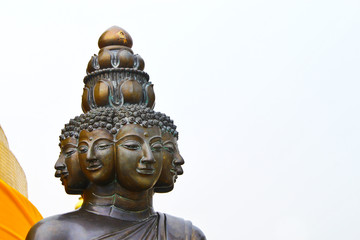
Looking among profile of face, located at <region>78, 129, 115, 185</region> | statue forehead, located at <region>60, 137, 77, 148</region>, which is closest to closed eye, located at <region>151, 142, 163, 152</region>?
profile of face, located at <region>78, 129, 115, 185</region>

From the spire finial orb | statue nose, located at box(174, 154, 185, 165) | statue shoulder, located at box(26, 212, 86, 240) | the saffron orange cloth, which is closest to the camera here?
statue shoulder, located at box(26, 212, 86, 240)

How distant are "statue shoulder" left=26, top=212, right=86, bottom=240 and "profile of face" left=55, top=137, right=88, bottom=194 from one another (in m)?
0.25

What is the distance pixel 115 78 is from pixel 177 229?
0.92 meters

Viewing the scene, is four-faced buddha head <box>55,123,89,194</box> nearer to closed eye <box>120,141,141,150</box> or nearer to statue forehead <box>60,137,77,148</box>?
statue forehead <box>60,137,77,148</box>

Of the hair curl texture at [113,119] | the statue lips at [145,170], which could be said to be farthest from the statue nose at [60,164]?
the statue lips at [145,170]

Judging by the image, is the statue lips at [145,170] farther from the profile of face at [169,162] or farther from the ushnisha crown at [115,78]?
the ushnisha crown at [115,78]

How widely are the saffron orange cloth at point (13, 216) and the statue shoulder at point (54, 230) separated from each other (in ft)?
8.62

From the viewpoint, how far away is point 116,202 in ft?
14.2

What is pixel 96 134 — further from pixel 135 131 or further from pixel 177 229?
pixel 177 229

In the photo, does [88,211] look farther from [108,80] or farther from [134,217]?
[108,80]

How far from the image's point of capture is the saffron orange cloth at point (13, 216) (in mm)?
6746

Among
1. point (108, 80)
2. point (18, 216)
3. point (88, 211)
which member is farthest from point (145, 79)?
point (18, 216)

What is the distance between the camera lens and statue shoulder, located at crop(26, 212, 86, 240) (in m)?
4.11

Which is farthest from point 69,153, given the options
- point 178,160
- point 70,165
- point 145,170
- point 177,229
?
point 177,229
